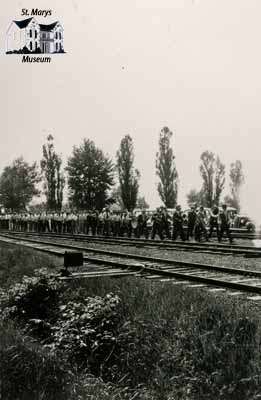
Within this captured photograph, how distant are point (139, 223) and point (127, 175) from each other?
2544 cm

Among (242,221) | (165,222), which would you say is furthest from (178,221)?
(242,221)

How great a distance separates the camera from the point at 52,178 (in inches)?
2431

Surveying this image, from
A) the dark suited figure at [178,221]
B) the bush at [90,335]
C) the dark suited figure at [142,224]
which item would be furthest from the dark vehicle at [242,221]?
the bush at [90,335]

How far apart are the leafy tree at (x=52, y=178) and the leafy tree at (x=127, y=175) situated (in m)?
9.45

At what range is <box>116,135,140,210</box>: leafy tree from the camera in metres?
53.7

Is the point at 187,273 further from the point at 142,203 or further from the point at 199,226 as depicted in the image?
the point at 142,203

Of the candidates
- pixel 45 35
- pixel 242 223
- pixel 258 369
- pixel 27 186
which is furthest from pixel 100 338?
pixel 27 186

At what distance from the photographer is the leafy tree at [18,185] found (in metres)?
74.0

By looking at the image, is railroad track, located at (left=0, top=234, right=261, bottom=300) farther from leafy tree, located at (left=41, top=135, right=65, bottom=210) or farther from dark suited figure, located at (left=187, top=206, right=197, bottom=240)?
leafy tree, located at (left=41, top=135, right=65, bottom=210)

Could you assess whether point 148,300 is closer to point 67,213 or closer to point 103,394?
point 103,394

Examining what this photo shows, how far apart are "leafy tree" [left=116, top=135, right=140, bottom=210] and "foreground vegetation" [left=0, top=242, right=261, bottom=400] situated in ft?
152

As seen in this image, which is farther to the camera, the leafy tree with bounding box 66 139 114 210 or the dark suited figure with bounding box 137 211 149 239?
the leafy tree with bounding box 66 139 114 210

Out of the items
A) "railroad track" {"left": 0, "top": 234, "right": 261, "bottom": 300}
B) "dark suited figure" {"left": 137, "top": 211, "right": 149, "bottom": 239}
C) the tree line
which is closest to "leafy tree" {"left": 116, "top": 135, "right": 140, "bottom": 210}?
the tree line

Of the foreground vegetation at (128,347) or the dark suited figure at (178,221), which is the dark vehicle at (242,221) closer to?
the dark suited figure at (178,221)
